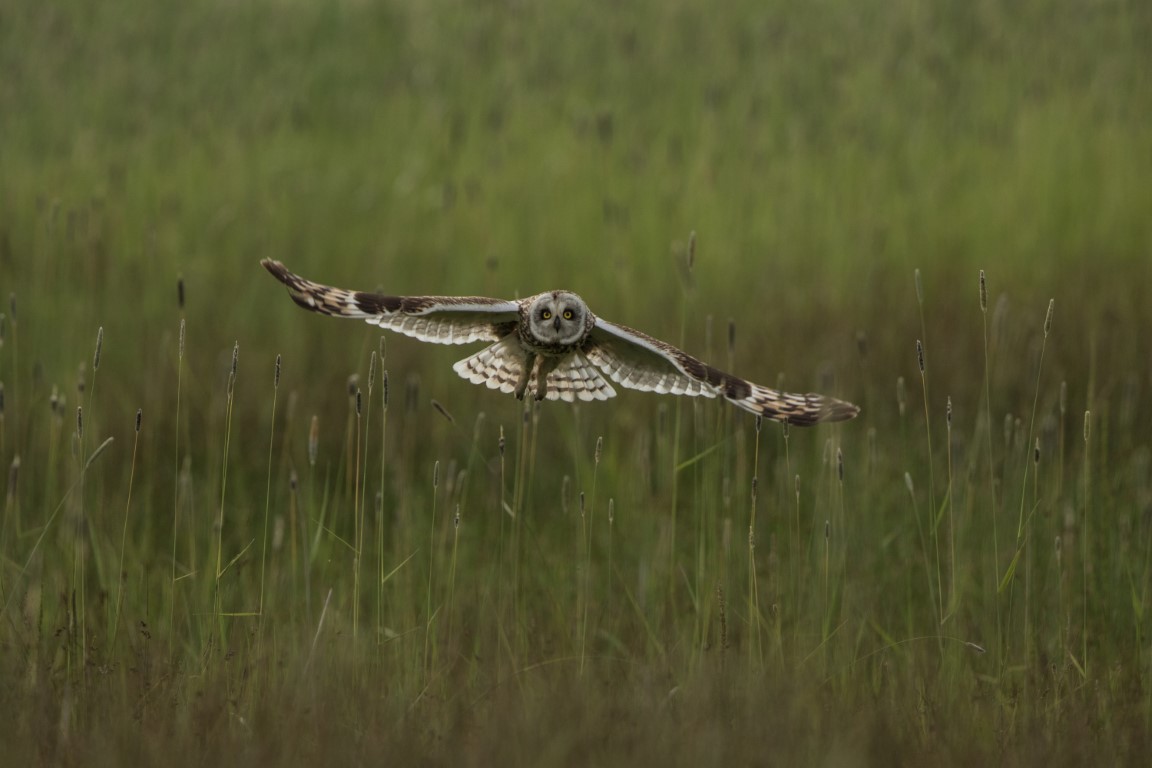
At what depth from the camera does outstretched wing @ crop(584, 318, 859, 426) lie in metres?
3.50

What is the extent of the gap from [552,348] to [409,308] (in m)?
0.63

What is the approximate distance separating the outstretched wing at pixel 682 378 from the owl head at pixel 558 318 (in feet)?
0.21

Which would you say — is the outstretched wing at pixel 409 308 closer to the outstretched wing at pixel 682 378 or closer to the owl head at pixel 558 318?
the owl head at pixel 558 318

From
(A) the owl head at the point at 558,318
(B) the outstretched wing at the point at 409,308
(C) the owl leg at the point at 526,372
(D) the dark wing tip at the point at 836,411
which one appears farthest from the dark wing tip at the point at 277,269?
(D) the dark wing tip at the point at 836,411

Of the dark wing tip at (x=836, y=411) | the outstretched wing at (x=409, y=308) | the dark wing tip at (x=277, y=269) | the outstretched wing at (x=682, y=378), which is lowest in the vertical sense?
the dark wing tip at (x=836, y=411)

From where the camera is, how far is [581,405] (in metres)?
5.45

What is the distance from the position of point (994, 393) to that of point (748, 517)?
1.50 meters

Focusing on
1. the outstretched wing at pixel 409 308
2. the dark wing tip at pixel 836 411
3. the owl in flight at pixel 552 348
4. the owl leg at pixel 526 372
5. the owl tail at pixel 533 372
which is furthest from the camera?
the owl tail at pixel 533 372

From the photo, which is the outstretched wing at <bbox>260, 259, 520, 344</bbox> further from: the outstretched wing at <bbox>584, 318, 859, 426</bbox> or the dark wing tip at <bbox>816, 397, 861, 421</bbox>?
the dark wing tip at <bbox>816, 397, 861, 421</bbox>

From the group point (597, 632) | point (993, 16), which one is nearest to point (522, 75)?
point (993, 16)

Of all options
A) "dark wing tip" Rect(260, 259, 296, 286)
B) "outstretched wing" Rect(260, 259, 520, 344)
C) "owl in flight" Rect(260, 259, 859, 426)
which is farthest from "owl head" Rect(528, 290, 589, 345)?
"dark wing tip" Rect(260, 259, 296, 286)

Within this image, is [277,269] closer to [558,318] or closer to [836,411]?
[558,318]

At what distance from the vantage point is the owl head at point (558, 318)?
12.8 feet

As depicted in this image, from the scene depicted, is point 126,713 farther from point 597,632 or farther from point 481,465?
point 481,465
